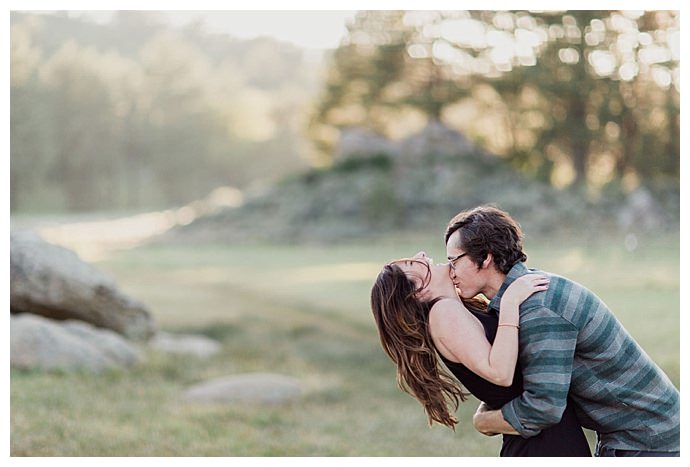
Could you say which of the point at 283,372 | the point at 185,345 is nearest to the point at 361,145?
the point at 185,345

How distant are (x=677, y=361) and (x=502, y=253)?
4.93 meters

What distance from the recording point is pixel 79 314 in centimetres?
791

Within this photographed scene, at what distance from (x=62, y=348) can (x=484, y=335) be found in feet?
16.5

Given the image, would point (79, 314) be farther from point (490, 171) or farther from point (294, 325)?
point (490, 171)

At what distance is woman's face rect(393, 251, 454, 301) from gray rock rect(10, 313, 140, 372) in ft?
15.4

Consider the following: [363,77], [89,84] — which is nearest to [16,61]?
[89,84]

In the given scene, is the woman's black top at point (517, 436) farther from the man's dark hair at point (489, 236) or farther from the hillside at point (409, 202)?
the hillside at point (409, 202)

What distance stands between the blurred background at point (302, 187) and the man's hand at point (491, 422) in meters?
3.01

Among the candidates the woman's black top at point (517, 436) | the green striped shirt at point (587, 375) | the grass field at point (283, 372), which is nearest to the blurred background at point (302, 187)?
the grass field at point (283, 372)

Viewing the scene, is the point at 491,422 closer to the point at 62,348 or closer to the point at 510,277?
the point at 510,277

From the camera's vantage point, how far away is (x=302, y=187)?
74.4ft

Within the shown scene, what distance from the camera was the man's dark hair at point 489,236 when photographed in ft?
8.50

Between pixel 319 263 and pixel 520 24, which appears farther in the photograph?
pixel 520 24

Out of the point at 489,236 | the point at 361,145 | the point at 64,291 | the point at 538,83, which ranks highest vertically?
the point at 538,83
